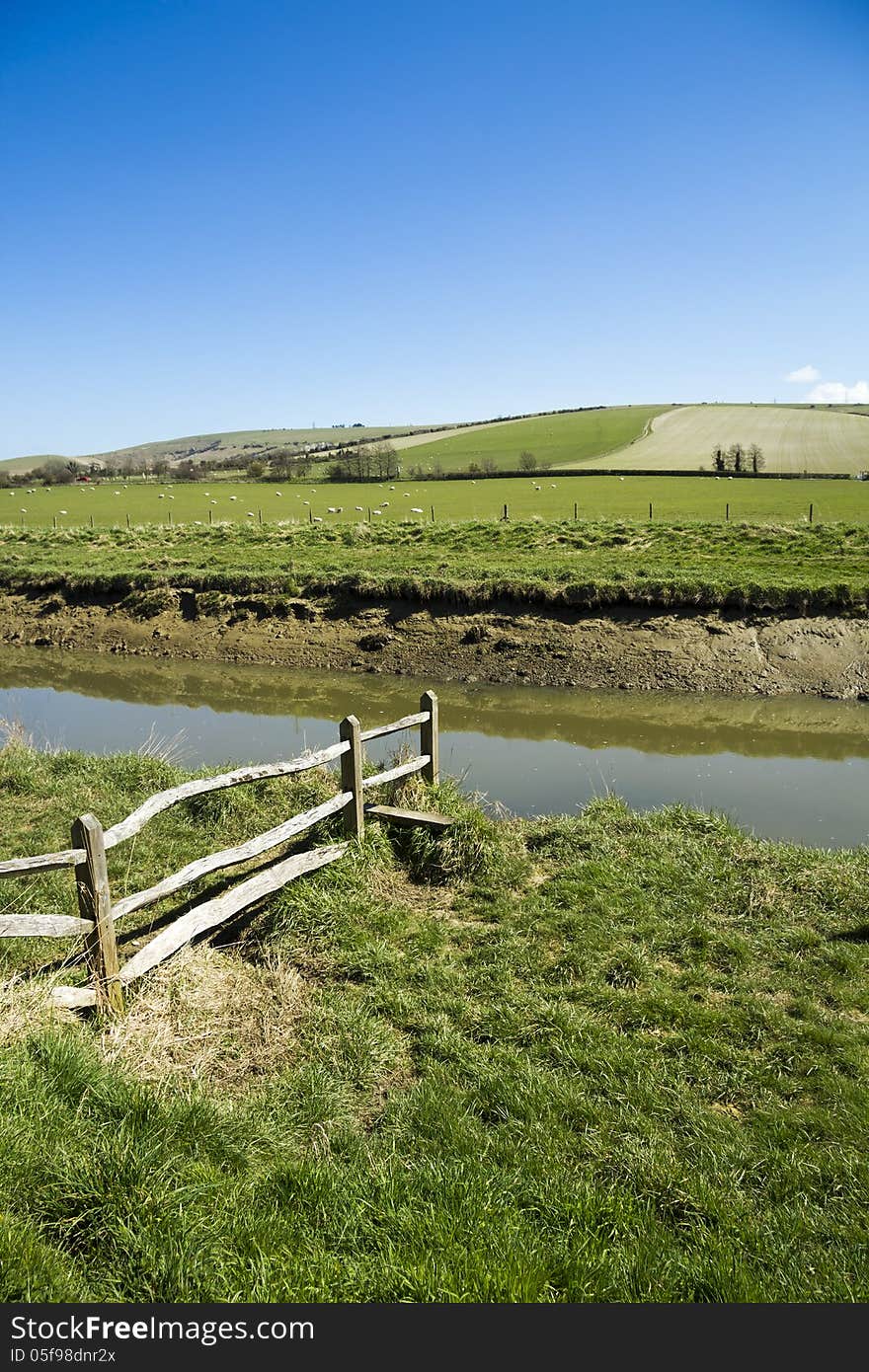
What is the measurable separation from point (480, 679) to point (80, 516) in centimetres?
3800

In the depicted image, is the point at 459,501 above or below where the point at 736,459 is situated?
below

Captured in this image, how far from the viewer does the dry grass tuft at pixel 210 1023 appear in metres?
5.41

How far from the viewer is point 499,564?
82.1 ft

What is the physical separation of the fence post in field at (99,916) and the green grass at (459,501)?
28610 mm

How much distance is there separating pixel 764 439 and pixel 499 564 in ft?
213

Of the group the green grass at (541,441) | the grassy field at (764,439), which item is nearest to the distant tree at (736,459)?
the grassy field at (764,439)

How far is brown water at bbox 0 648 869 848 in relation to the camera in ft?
40.5

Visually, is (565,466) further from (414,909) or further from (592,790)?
(414,909)

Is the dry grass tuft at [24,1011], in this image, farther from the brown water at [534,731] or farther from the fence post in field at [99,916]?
the brown water at [534,731]

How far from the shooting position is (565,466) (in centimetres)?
7256

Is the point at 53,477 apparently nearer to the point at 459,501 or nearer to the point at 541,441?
the point at 541,441

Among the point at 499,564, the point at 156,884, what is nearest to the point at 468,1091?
the point at 156,884

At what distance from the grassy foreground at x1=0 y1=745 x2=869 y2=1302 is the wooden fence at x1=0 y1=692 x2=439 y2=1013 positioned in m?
0.26

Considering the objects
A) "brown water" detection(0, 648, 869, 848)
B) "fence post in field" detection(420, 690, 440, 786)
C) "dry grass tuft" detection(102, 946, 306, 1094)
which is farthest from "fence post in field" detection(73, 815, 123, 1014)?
"brown water" detection(0, 648, 869, 848)
